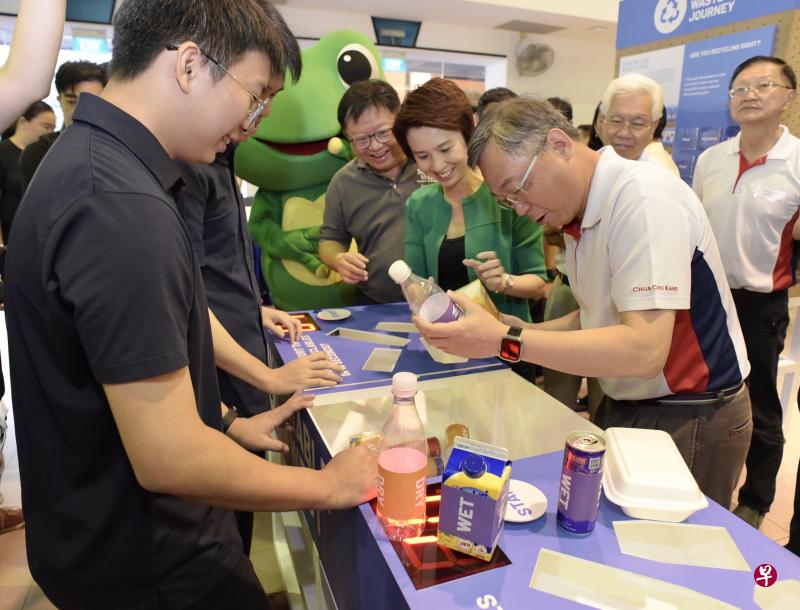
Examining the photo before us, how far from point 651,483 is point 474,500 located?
0.35 meters

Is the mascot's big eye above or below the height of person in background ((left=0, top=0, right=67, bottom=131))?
above

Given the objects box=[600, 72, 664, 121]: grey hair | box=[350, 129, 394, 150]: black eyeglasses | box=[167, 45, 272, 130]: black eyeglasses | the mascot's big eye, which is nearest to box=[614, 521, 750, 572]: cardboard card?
box=[167, 45, 272, 130]: black eyeglasses

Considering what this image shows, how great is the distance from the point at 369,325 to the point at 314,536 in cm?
82

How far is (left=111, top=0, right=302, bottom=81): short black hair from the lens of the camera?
0.77 m

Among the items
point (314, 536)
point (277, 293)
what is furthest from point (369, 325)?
point (277, 293)

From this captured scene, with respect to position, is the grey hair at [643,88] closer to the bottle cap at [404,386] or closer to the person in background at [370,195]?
the person in background at [370,195]

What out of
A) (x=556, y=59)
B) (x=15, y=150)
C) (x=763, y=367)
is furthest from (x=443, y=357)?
(x=556, y=59)

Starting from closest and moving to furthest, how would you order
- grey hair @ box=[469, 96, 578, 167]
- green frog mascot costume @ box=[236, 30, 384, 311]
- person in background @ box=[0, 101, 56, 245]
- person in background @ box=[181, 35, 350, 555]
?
grey hair @ box=[469, 96, 578, 167], person in background @ box=[181, 35, 350, 555], green frog mascot costume @ box=[236, 30, 384, 311], person in background @ box=[0, 101, 56, 245]

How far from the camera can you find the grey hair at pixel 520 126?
1.25 metres

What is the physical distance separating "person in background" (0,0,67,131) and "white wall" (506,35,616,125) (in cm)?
791

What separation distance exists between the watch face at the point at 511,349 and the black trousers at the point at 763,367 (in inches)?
68.6

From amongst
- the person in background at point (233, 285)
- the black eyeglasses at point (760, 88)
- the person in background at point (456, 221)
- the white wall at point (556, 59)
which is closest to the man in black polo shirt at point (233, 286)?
the person in background at point (233, 285)

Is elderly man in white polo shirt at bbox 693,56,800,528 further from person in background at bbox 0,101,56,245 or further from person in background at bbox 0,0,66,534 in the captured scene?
person in background at bbox 0,101,56,245

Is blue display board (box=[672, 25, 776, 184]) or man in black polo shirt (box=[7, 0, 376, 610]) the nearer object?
man in black polo shirt (box=[7, 0, 376, 610])
